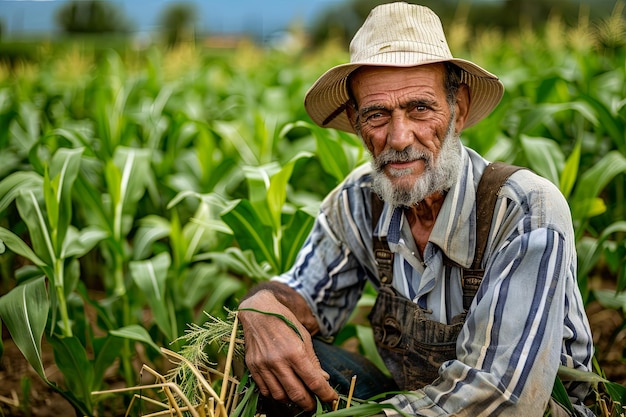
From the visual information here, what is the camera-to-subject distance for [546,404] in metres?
1.50

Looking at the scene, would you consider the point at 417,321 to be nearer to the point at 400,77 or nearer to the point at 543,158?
the point at 400,77

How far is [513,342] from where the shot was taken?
1480mm

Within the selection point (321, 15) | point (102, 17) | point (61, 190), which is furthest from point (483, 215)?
point (102, 17)

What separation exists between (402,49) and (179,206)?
2.15 metres

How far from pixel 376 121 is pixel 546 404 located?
82 centimetres

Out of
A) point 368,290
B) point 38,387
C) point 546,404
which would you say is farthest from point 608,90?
point 38,387

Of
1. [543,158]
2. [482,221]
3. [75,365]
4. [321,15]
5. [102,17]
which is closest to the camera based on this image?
[482,221]

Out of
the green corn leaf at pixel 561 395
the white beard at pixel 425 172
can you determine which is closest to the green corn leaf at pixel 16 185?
the white beard at pixel 425 172

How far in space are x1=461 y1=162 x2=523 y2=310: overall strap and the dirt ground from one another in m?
1.03

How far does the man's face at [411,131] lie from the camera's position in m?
1.79

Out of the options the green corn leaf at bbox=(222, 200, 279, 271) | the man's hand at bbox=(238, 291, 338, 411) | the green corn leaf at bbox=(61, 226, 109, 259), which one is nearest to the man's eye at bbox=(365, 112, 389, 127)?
the man's hand at bbox=(238, 291, 338, 411)

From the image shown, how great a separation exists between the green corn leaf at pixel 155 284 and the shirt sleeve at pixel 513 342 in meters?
1.17

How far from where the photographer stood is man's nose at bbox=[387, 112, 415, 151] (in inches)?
70.1

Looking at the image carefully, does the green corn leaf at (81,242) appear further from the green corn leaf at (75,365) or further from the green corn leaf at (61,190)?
the green corn leaf at (75,365)
